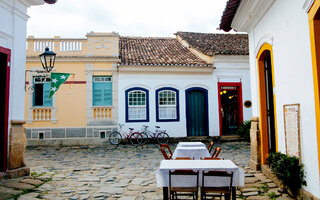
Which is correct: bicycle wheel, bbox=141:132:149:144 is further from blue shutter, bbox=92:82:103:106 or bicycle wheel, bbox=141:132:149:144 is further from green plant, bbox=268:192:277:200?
green plant, bbox=268:192:277:200

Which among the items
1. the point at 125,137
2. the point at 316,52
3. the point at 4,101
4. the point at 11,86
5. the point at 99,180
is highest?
the point at 316,52

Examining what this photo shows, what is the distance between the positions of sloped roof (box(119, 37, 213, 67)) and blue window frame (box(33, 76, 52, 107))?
399 centimetres

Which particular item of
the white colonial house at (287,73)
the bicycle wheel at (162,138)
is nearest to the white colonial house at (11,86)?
the white colonial house at (287,73)

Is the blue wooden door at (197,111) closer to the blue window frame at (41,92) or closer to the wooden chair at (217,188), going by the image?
the blue window frame at (41,92)

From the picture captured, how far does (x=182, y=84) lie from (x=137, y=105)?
2.74 meters

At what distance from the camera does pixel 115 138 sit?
1281 cm

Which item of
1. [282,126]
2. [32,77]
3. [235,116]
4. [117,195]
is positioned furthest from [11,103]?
[235,116]

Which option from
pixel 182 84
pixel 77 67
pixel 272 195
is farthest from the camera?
pixel 182 84

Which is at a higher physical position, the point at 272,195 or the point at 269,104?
the point at 269,104

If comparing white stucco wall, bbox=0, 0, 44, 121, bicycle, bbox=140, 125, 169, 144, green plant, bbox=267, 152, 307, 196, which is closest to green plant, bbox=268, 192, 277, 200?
green plant, bbox=267, 152, 307, 196

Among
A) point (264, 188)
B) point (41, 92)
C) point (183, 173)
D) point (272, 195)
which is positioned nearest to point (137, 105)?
point (41, 92)

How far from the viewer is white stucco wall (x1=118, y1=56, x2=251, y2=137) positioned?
44.1ft

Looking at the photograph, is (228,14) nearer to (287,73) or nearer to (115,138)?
(287,73)

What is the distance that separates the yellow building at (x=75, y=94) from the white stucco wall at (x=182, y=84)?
0.83m
